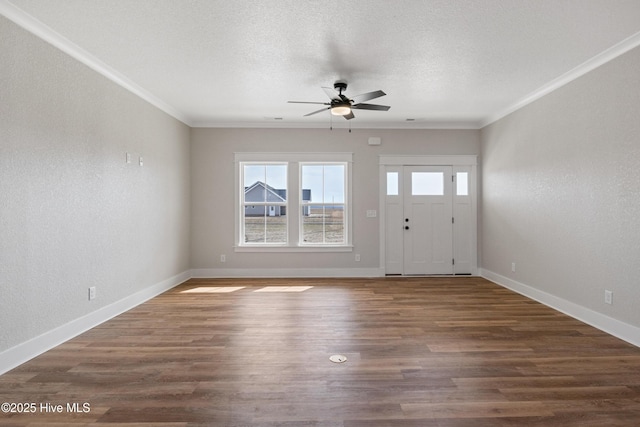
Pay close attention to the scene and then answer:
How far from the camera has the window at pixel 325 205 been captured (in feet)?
19.5

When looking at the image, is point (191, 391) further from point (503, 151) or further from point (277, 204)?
point (503, 151)

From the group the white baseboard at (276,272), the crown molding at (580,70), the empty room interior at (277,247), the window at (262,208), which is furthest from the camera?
the window at (262,208)

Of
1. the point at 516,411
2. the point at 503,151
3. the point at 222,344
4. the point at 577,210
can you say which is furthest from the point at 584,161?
the point at 222,344

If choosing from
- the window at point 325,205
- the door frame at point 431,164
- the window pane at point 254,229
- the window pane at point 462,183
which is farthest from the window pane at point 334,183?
the window pane at point 462,183

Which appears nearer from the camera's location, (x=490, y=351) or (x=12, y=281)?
(x=12, y=281)

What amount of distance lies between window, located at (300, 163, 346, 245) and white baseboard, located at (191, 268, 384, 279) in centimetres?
54

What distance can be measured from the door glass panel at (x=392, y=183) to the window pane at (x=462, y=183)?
46.2 inches

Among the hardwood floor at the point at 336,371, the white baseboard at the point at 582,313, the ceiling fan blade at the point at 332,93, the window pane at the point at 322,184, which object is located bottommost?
the hardwood floor at the point at 336,371

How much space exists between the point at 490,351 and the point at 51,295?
13.0 ft

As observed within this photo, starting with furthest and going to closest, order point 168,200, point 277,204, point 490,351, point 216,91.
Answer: point 277,204, point 168,200, point 216,91, point 490,351

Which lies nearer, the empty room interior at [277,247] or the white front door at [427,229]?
the empty room interior at [277,247]

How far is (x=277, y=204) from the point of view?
5.91m

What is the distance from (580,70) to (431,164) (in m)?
2.62

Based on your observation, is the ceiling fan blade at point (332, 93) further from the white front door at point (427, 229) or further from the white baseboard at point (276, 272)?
the white baseboard at point (276, 272)
